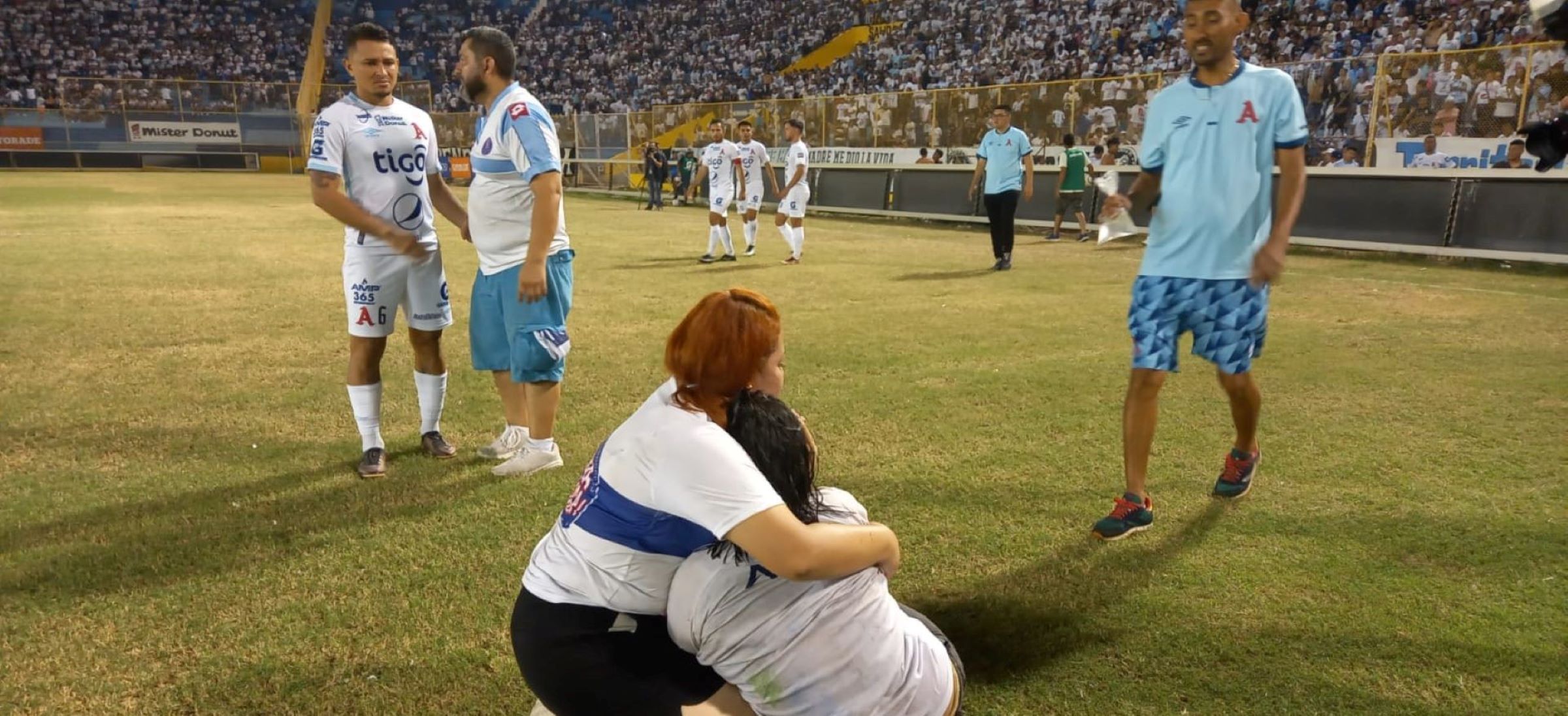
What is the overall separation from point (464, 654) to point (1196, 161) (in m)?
3.31

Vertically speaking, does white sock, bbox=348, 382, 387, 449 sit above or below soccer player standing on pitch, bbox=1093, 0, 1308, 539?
below

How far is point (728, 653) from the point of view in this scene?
7.23ft

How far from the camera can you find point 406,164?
476 cm

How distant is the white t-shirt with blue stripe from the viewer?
12.4 ft

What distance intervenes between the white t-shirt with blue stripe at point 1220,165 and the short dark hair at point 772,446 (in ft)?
7.99

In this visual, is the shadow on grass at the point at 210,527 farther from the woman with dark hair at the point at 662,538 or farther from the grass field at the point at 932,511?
the woman with dark hair at the point at 662,538

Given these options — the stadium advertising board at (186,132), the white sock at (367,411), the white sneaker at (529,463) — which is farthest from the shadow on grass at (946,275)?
the stadium advertising board at (186,132)

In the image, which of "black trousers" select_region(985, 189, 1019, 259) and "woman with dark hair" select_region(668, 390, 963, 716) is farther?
"black trousers" select_region(985, 189, 1019, 259)

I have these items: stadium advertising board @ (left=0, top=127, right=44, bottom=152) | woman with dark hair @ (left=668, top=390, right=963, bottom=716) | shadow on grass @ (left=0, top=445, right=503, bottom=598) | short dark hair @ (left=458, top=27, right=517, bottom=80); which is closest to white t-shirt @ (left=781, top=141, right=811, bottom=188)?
short dark hair @ (left=458, top=27, right=517, bottom=80)

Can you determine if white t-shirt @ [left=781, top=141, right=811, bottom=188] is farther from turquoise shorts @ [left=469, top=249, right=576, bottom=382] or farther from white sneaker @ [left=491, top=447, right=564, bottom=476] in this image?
white sneaker @ [left=491, top=447, right=564, bottom=476]

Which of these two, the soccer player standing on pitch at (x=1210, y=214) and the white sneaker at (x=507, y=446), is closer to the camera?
the soccer player standing on pitch at (x=1210, y=214)

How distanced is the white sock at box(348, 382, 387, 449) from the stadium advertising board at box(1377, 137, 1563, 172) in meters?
14.6

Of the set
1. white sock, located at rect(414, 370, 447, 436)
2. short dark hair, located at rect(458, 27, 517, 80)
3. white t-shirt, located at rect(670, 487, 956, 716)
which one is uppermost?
short dark hair, located at rect(458, 27, 517, 80)

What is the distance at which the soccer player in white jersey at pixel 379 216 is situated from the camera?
4543 mm
